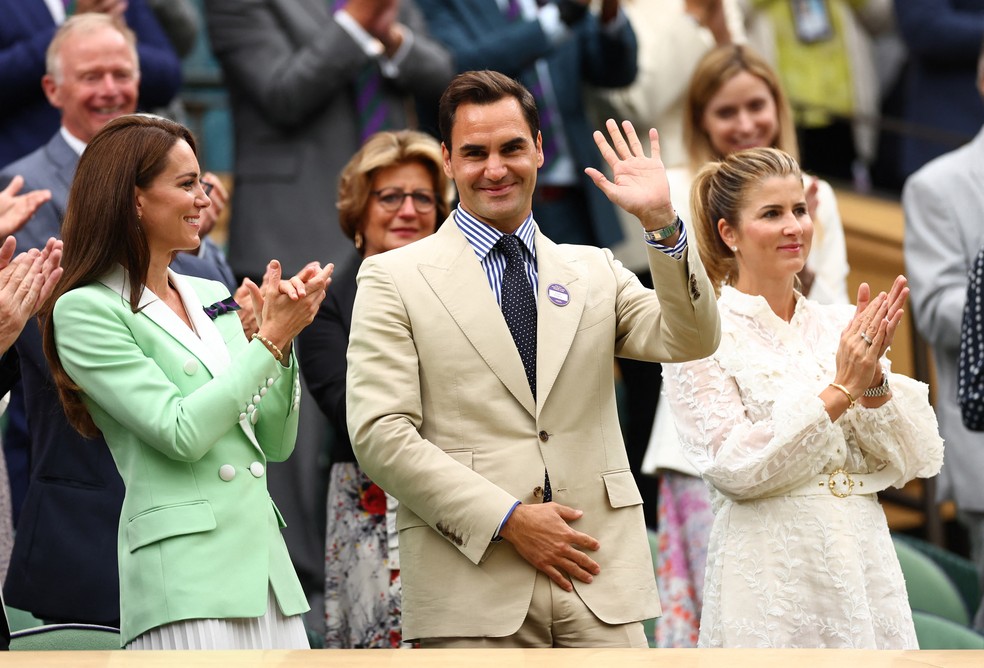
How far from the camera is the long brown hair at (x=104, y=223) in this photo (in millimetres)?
3490

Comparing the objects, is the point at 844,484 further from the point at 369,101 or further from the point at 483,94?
the point at 369,101

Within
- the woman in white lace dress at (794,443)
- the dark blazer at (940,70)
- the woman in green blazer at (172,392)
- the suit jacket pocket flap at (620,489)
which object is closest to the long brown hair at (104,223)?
the woman in green blazer at (172,392)

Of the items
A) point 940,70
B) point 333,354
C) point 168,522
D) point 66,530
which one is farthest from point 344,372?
point 940,70

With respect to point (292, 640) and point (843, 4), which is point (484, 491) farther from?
point (843, 4)

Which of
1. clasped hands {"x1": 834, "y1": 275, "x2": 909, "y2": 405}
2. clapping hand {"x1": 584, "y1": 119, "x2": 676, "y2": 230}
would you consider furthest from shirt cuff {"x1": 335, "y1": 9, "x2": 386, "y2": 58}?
clasped hands {"x1": 834, "y1": 275, "x2": 909, "y2": 405}

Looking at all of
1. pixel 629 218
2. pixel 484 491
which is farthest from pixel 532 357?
pixel 629 218

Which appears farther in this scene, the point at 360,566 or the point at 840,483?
the point at 360,566

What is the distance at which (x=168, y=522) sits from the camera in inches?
131

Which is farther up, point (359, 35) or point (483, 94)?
point (359, 35)

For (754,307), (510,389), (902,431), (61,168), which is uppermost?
(61,168)

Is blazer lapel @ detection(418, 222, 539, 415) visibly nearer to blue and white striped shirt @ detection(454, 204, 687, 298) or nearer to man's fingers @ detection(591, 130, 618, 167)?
blue and white striped shirt @ detection(454, 204, 687, 298)

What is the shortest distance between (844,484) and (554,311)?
0.85 m

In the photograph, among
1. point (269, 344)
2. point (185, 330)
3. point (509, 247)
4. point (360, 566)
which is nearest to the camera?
point (269, 344)

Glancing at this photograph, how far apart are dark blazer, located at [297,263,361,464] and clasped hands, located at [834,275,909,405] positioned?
1.43 meters
